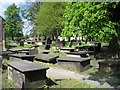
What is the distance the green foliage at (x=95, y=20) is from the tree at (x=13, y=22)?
185 feet

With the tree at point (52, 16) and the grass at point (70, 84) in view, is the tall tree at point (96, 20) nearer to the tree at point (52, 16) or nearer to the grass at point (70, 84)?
the grass at point (70, 84)

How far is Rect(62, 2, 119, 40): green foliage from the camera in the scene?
903 cm

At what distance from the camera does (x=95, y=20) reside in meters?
9.09

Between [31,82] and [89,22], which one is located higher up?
[89,22]

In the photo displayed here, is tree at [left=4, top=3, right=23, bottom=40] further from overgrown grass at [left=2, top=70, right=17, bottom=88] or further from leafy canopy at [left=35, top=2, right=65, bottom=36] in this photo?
overgrown grass at [left=2, top=70, right=17, bottom=88]

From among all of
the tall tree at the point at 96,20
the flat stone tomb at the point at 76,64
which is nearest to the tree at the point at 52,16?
the flat stone tomb at the point at 76,64

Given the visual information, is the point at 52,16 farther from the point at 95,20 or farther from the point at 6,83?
the point at 95,20

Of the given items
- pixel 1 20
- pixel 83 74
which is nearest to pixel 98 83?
pixel 83 74

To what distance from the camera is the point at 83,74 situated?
13086 millimetres

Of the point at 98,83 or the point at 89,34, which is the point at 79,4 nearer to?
the point at 89,34

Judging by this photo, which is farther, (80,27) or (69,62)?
(69,62)

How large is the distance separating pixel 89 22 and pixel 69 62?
573cm

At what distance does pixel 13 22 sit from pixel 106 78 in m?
58.1

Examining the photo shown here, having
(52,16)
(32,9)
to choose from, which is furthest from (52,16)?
(32,9)
